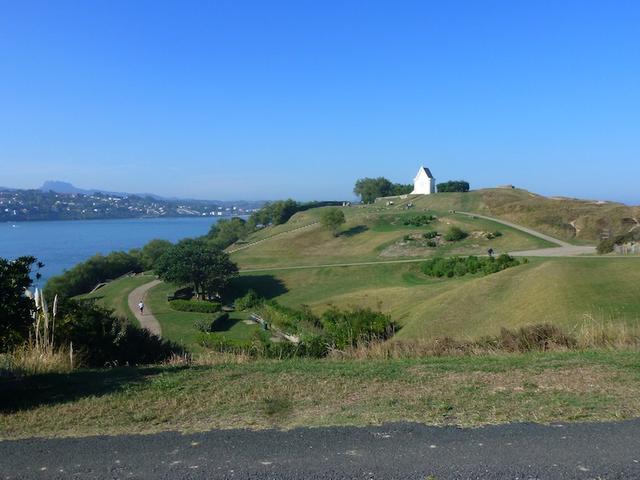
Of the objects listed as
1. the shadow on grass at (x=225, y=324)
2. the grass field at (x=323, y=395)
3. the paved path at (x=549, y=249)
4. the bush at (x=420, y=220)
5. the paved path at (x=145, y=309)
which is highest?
the bush at (x=420, y=220)

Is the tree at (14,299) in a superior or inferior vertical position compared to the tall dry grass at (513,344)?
superior

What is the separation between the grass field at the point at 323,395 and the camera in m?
5.16

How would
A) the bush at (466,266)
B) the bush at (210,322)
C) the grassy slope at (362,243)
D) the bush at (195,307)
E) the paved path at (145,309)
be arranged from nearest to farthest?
the bush at (210,322) < the paved path at (145,309) < the bush at (466,266) < the bush at (195,307) < the grassy slope at (362,243)

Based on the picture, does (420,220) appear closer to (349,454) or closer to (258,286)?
(258,286)

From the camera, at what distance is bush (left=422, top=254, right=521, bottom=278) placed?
4041 cm

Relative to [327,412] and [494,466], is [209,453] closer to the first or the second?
[327,412]

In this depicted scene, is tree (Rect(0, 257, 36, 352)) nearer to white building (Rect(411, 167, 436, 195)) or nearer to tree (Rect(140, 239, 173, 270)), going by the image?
tree (Rect(140, 239, 173, 270))

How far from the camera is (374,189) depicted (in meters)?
132

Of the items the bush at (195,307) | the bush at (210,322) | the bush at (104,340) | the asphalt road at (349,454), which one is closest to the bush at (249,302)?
the bush at (195,307)

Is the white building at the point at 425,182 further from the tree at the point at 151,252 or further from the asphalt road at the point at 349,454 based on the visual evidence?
the asphalt road at the point at 349,454

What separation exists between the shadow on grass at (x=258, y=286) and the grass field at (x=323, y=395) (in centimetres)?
4098

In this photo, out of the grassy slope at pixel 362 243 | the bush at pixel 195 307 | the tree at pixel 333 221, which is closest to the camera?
the bush at pixel 195 307

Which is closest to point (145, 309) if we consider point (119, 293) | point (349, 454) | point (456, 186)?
point (119, 293)

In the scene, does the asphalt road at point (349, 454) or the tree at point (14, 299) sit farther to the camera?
the tree at point (14, 299)
